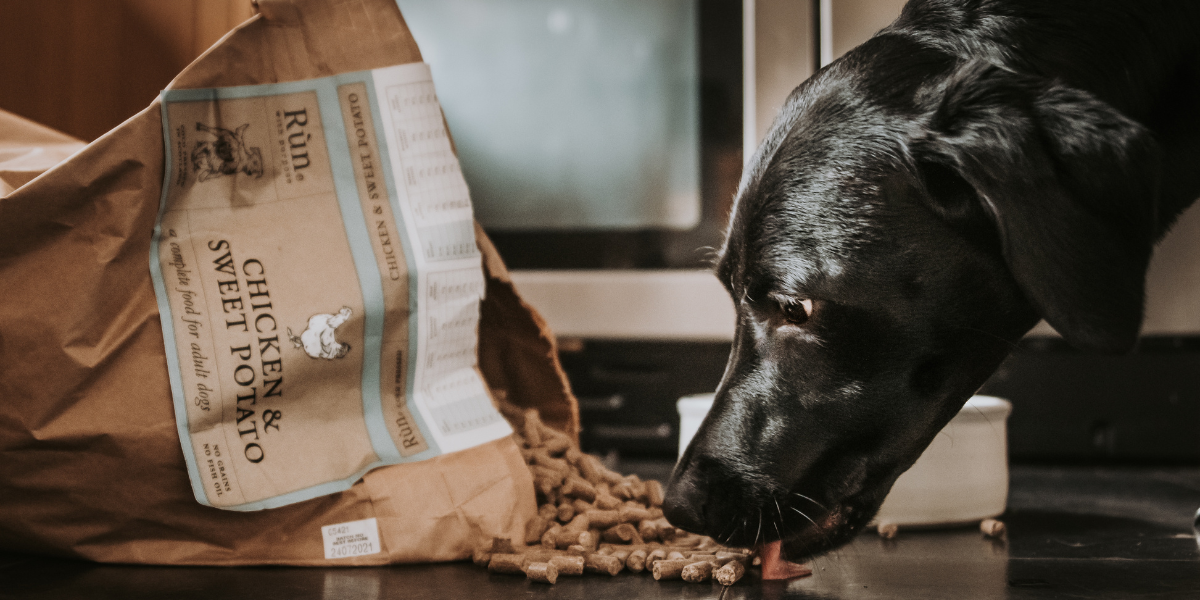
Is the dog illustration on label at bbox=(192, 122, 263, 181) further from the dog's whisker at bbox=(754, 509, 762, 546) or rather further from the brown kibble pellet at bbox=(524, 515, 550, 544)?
the dog's whisker at bbox=(754, 509, 762, 546)

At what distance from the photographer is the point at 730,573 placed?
0.89 meters

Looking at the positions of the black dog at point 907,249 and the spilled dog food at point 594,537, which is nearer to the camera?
the black dog at point 907,249

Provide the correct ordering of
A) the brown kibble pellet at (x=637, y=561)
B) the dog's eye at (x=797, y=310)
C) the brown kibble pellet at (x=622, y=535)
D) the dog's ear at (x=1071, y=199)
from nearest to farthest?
the dog's ear at (x=1071, y=199) < the dog's eye at (x=797, y=310) < the brown kibble pellet at (x=637, y=561) < the brown kibble pellet at (x=622, y=535)

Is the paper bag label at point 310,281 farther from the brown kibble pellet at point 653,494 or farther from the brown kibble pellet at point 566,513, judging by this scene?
the brown kibble pellet at point 653,494

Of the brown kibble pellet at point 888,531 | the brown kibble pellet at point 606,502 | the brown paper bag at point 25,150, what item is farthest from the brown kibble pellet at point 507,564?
the brown paper bag at point 25,150

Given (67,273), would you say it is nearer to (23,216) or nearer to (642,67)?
(23,216)

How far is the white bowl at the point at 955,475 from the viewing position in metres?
1.12

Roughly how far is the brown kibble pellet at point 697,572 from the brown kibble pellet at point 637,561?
0.18ft

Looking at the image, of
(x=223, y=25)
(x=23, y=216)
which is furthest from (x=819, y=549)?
(x=223, y=25)

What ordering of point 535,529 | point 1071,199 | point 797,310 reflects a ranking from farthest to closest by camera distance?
point 535,529
point 797,310
point 1071,199

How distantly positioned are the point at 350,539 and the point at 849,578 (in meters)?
0.53

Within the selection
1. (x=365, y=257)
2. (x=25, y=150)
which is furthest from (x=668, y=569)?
(x=25, y=150)

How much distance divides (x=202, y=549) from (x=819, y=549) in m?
0.64

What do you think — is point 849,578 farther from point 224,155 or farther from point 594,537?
point 224,155
